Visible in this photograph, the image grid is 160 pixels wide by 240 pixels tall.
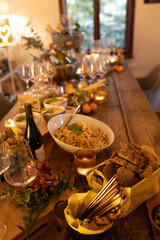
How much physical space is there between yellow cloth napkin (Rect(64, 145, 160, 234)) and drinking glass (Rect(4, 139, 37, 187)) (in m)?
0.18

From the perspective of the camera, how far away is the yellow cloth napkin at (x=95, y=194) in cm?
60

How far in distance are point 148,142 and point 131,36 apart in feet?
10.5

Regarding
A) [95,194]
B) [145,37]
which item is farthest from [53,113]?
[145,37]

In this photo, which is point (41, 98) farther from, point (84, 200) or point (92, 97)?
point (84, 200)

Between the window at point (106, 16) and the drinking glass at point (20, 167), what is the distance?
3.42 m

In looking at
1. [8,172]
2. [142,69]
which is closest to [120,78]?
[8,172]

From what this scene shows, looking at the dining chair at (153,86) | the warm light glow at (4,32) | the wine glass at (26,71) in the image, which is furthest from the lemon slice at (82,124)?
the dining chair at (153,86)

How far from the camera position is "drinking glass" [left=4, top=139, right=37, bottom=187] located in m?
0.75

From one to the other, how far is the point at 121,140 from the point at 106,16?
3280mm

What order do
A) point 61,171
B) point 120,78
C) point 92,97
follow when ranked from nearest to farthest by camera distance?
point 61,171 < point 92,97 < point 120,78

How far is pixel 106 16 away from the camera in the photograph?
3838 millimetres

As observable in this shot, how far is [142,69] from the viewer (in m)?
4.17

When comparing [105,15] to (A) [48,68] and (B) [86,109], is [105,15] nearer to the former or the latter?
(A) [48,68]

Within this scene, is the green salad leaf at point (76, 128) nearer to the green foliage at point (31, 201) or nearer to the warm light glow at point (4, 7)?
the green foliage at point (31, 201)
